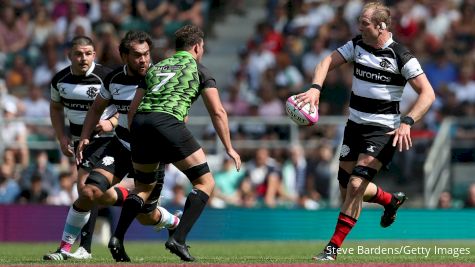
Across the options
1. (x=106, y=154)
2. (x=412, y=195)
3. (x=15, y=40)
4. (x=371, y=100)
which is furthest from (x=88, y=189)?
(x=15, y=40)

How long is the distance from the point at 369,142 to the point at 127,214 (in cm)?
262

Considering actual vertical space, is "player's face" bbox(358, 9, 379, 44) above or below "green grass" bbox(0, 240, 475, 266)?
above

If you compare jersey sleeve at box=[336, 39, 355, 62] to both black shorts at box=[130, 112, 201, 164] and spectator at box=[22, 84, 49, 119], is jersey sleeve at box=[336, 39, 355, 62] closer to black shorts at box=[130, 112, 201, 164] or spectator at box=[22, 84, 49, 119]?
black shorts at box=[130, 112, 201, 164]

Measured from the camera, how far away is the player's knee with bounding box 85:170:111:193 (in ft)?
41.9

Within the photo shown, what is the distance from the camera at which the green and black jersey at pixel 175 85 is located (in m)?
11.7

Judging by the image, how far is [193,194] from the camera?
38.7ft

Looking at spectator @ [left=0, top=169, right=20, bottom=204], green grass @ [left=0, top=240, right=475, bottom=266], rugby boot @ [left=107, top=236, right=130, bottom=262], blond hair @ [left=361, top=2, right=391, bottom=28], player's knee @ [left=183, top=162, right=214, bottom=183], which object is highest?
blond hair @ [left=361, top=2, right=391, bottom=28]

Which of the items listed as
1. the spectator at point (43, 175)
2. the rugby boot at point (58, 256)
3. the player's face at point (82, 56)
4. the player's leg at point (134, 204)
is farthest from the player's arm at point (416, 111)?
the spectator at point (43, 175)

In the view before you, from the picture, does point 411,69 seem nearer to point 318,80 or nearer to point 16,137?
point 318,80

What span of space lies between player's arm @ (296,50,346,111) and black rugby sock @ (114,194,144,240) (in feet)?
6.23

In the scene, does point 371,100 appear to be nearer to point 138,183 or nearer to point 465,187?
point 138,183

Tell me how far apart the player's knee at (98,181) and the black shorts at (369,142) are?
2553 mm

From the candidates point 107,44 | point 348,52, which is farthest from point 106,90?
point 107,44

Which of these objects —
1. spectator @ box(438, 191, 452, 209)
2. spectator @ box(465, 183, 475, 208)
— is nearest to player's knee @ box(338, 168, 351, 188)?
spectator @ box(465, 183, 475, 208)
